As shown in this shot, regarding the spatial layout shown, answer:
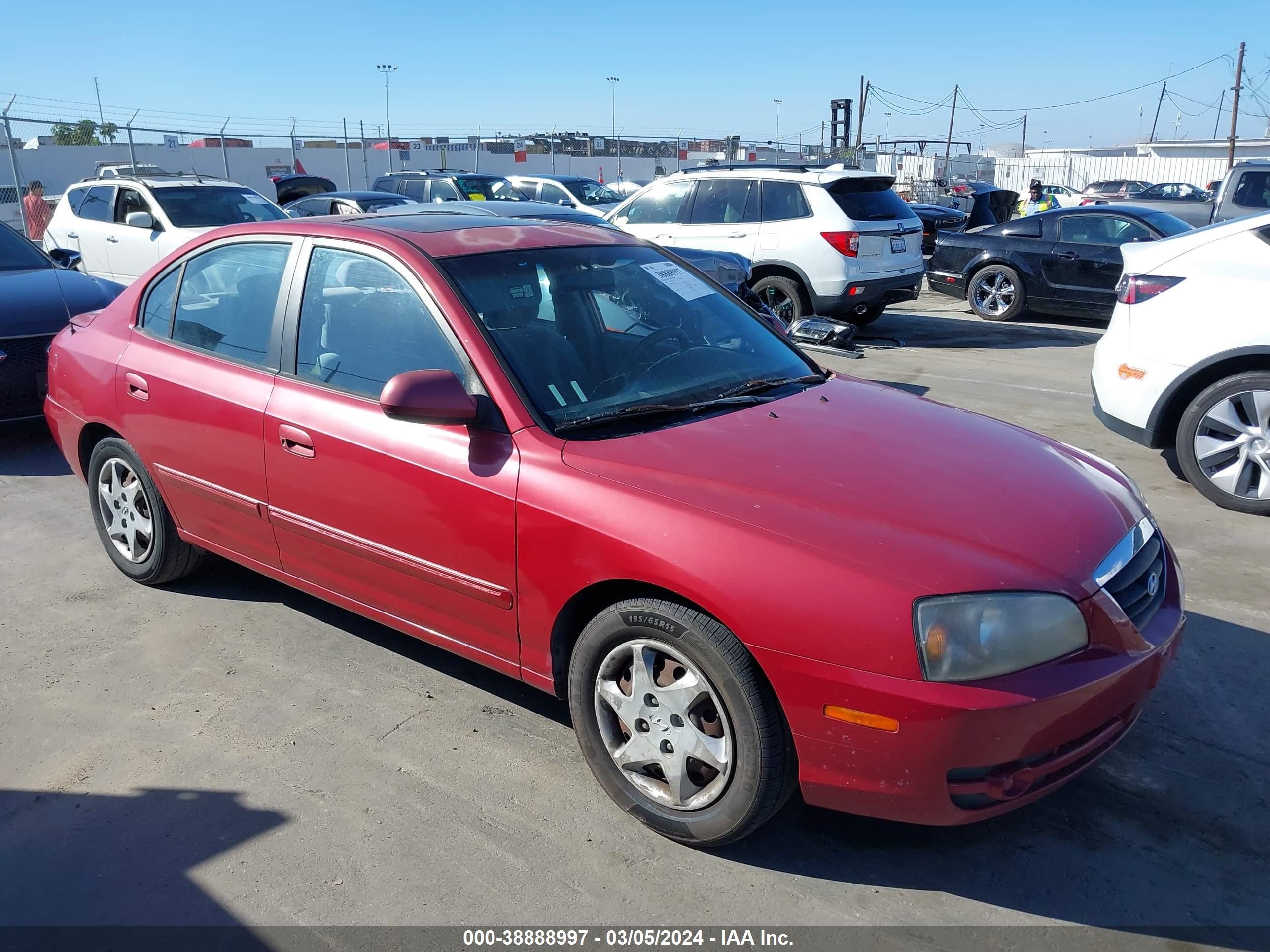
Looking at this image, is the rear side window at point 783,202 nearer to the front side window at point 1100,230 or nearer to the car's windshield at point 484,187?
the front side window at point 1100,230

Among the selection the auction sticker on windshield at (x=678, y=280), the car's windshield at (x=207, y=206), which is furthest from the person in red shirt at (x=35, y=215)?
the auction sticker on windshield at (x=678, y=280)

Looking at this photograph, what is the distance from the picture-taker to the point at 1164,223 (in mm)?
11695

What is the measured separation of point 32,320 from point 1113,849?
6.93 meters

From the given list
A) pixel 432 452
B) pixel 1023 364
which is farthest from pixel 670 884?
pixel 1023 364

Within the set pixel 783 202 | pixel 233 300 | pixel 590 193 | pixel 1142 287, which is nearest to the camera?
pixel 233 300

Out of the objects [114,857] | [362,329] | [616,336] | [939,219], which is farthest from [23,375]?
[939,219]

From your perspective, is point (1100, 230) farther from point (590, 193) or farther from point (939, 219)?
point (590, 193)

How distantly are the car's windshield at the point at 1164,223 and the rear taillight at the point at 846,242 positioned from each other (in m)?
3.84

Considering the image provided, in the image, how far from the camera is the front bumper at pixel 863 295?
10.5 m

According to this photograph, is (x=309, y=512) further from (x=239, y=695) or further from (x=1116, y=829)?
(x=1116, y=829)

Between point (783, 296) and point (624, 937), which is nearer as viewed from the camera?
point (624, 937)

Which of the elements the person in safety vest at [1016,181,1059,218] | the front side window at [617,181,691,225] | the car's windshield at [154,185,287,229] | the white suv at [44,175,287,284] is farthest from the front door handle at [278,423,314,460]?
the person in safety vest at [1016,181,1059,218]

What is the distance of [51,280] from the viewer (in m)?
7.30

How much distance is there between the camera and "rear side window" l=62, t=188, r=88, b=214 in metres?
12.8
